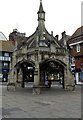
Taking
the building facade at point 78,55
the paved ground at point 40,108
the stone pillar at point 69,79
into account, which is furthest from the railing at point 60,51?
the building facade at point 78,55

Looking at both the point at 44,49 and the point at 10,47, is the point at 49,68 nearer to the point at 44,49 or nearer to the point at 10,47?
the point at 44,49

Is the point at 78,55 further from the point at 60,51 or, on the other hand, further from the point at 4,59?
the point at 4,59

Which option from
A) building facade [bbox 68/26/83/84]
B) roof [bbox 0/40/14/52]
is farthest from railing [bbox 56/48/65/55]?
roof [bbox 0/40/14/52]

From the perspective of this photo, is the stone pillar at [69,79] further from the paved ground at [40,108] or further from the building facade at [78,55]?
the building facade at [78,55]

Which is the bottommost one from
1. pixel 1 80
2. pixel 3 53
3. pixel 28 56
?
pixel 1 80

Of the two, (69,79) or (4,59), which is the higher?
(4,59)

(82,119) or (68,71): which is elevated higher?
(68,71)

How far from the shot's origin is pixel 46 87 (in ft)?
71.8

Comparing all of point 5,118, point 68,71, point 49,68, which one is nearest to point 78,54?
point 49,68

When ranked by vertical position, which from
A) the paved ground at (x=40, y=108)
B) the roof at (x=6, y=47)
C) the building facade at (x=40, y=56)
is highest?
the roof at (x=6, y=47)

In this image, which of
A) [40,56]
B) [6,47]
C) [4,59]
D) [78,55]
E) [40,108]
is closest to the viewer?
[40,108]

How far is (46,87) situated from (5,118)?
15.7 m

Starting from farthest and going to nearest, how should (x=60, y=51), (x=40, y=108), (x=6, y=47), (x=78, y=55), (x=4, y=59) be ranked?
1. (x=6, y=47)
2. (x=4, y=59)
3. (x=78, y=55)
4. (x=60, y=51)
5. (x=40, y=108)

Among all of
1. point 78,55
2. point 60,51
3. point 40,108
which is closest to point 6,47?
point 78,55
